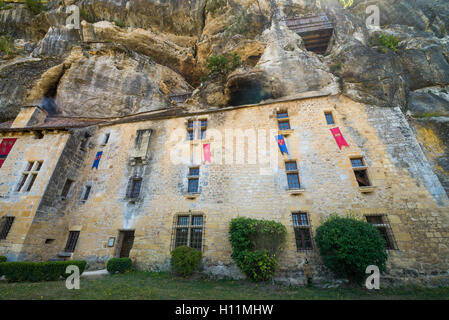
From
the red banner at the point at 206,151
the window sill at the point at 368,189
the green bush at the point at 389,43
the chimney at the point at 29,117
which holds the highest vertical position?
the green bush at the point at 389,43

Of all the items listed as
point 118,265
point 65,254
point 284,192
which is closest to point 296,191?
point 284,192

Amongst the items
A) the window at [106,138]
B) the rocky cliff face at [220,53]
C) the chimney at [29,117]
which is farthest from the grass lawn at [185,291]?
the chimney at [29,117]

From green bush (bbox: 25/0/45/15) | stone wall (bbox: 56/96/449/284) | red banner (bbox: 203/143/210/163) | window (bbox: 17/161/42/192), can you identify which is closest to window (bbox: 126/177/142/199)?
stone wall (bbox: 56/96/449/284)

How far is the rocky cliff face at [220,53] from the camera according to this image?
11016 millimetres

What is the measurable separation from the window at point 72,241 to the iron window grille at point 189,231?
5.73 meters

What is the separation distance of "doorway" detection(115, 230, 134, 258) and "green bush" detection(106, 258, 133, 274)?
4.24 ft

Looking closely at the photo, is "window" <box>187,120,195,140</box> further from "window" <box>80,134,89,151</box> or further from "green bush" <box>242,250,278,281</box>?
"green bush" <box>242,250,278,281</box>

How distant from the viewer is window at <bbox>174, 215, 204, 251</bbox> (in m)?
8.75

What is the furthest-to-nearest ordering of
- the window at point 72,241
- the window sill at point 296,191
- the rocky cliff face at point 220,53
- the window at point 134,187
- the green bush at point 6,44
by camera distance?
the green bush at point 6,44 < the rocky cliff face at point 220,53 < the window at point 134,187 < the window at point 72,241 < the window sill at point 296,191

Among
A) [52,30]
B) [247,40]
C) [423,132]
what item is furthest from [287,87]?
[52,30]

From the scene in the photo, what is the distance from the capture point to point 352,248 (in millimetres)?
6137

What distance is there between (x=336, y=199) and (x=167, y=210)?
Answer: 27.4ft

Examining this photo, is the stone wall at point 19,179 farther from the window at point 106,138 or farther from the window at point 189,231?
the window at point 189,231

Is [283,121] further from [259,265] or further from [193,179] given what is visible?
[259,265]
